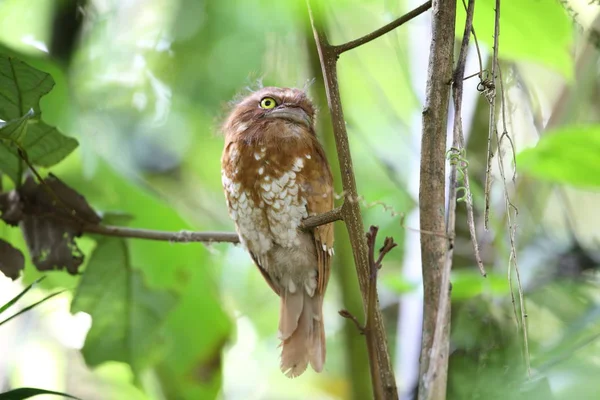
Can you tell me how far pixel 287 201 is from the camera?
1.62 meters

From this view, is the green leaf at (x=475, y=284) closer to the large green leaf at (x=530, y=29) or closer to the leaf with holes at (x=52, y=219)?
the large green leaf at (x=530, y=29)

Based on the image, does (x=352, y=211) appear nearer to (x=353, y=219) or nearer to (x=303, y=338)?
(x=353, y=219)

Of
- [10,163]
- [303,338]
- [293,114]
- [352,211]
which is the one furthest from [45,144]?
[352,211]

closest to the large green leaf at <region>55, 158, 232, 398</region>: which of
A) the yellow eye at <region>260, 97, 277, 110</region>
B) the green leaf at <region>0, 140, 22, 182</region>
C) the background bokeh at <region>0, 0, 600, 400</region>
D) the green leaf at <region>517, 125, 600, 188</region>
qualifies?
the background bokeh at <region>0, 0, 600, 400</region>

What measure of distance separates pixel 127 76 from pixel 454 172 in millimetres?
2000

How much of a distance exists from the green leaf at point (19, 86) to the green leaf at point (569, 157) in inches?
38.7

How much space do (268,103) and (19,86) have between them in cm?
65

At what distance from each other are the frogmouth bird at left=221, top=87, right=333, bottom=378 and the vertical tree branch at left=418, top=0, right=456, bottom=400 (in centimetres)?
68

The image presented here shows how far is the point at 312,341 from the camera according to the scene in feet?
5.53

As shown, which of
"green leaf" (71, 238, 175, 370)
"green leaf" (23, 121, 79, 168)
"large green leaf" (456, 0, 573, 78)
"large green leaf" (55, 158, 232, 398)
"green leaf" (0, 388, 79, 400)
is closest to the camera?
"green leaf" (0, 388, 79, 400)

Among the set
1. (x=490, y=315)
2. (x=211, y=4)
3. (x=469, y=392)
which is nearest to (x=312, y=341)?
(x=469, y=392)

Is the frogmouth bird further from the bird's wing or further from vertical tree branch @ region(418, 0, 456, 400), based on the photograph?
vertical tree branch @ region(418, 0, 456, 400)

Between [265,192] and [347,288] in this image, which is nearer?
[265,192]

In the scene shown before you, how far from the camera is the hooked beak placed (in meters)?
1.70
